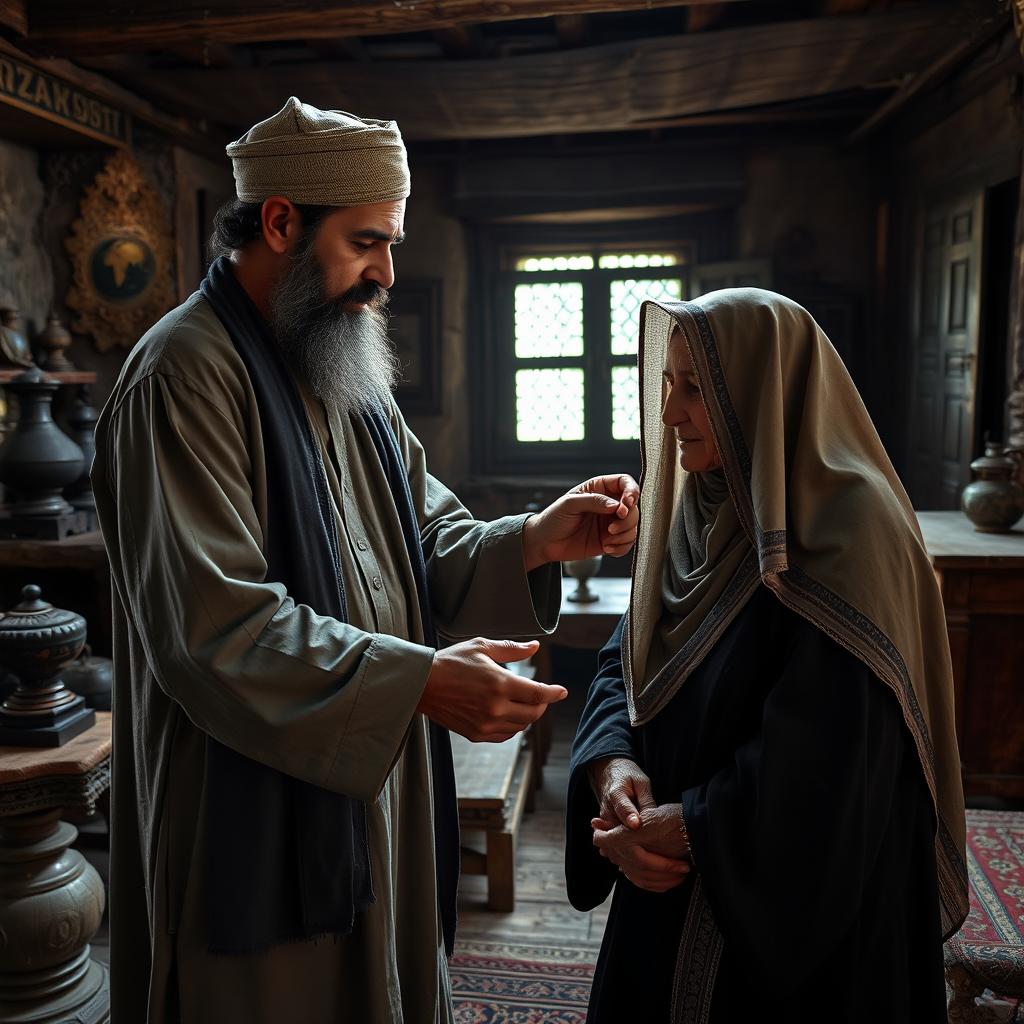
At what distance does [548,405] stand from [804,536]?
5.82 m

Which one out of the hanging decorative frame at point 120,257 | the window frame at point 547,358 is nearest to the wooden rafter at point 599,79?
the hanging decorative frame at point 120,257

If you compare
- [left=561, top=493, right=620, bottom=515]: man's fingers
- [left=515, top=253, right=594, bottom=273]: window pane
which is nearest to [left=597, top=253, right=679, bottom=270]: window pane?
[left=515, top=253, right=594, bottom=273]: window pane

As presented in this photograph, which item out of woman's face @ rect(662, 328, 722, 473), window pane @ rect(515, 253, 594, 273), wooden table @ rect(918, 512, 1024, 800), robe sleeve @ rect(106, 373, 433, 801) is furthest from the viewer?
window pane @ rect(515, 253, 594, 273)

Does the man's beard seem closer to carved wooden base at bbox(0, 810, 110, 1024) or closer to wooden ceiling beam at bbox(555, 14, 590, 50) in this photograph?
carved wooden base at bbox(0, 810, 110, 1024)

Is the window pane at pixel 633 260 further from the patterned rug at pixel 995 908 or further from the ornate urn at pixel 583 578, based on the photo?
the patterned rug at pixel 995 908

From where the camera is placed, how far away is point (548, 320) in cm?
728

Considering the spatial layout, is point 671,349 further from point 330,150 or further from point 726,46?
point 726,46

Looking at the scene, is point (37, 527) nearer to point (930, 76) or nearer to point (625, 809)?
point (625, 809)

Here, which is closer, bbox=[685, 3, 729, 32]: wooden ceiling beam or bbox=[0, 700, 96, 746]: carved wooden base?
bbox=[0, 700, 96, 746]: carved wooden base

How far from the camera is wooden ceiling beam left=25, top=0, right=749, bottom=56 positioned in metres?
4.00

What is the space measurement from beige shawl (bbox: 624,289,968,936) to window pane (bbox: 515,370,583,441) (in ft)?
17.9

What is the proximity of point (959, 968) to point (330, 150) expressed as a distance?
1.98m

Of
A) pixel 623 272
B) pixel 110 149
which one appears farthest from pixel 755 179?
pixel 110 149

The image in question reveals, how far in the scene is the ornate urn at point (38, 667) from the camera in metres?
2.71
